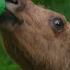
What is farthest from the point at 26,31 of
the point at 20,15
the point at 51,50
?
→ the point at 51,50

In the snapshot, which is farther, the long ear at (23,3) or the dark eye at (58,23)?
the dark eye at (58,23)

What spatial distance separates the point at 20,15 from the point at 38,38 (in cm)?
45

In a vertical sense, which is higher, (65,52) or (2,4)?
(2,4)

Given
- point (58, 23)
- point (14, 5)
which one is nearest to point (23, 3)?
point (14, 5)

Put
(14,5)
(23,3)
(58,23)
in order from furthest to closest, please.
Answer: (58,23) → (23,3) → (14,5)

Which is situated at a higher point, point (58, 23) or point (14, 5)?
point (14, 5)

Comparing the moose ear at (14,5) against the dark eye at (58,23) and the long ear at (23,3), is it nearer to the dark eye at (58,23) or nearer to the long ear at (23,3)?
the long ear at (23,3)

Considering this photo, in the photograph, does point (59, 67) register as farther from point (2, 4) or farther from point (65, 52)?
point (2, 4)

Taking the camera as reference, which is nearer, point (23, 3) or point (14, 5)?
A: point (14, 5)

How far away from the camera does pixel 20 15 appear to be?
15.1 ft

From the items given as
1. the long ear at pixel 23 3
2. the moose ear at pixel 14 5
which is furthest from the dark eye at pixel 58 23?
the moose ear at pixel 14 5

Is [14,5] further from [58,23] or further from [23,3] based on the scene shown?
[58,23]

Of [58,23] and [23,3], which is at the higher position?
[23,3]

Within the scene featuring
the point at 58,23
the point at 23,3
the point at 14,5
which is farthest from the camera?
the point at 58,23
